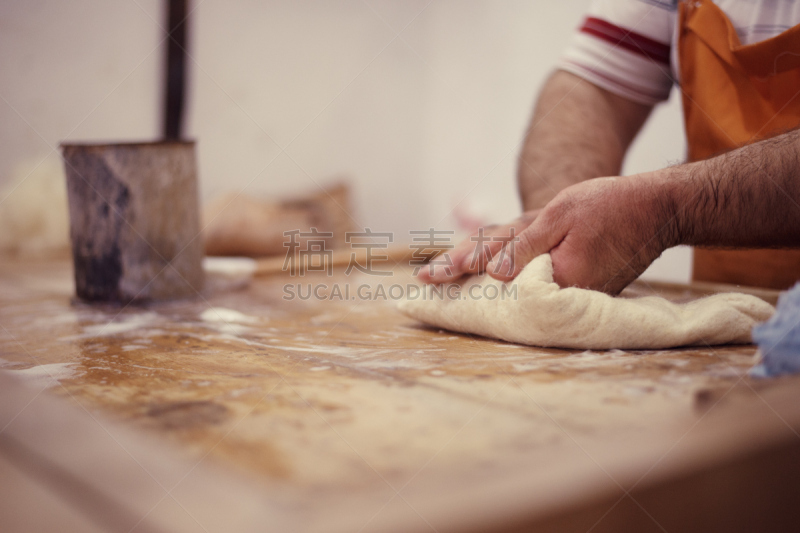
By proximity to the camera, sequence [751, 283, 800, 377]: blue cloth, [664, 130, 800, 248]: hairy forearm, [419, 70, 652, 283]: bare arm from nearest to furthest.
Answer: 1. [751, 283, 800, 377]: blue cloth
2. [664, 130, 800, 248]: hairy forearm
3. [419, 70, 652, 283]: bare arm

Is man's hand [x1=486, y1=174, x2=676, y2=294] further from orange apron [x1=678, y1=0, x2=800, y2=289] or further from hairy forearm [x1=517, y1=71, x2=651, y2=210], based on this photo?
hairy forearm [x1=517, y1=71, x2=651, y2=210]

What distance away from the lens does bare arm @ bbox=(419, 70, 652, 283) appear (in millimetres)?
1408

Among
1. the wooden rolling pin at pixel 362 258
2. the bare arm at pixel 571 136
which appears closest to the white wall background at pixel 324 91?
the bare arm at pixel 571 136

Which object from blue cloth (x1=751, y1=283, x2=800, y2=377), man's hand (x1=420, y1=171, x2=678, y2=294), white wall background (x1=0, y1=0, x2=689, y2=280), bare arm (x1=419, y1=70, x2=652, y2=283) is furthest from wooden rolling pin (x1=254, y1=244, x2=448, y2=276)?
blue cloth (x1=751, y1=283, x2=800, y2=377)

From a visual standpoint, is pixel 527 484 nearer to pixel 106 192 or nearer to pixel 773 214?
pixel 773 214

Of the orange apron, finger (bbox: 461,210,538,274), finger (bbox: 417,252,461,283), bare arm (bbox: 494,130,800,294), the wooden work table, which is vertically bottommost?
the wooden work table

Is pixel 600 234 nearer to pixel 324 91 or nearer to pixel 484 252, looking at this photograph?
pixel 484 252

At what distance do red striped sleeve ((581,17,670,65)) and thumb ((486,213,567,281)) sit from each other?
0.79m

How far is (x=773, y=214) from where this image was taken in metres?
0.84

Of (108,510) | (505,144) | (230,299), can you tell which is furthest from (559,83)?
(505,144)

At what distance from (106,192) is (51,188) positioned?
157 cm

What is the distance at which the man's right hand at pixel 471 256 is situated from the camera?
1.02m

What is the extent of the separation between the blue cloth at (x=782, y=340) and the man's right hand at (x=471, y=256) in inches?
16.9

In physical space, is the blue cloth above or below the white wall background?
below
